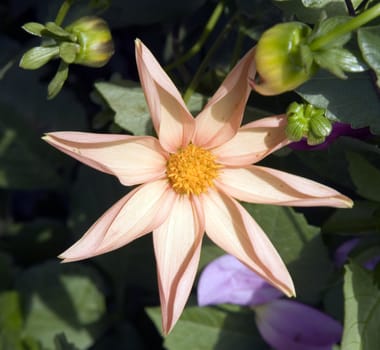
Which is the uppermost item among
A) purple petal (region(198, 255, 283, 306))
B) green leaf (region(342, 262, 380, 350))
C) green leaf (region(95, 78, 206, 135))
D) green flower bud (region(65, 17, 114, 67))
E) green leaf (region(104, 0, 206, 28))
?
green flower bud (region(65, 17, 114, 67))

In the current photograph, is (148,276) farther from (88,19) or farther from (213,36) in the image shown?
(88,19)

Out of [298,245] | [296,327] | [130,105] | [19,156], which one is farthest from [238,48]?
[19,156]

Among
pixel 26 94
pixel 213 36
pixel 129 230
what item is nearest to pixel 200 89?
pixel 213 36

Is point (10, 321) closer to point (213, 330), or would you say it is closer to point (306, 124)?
point (213, 330)

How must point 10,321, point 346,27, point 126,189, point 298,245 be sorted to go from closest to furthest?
point 346,27 → point 298,245 → point 126,189 → point 10,321

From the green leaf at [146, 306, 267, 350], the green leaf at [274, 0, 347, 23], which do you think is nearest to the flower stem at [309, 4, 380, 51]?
the green leaf at [274, 0, 347, 23]

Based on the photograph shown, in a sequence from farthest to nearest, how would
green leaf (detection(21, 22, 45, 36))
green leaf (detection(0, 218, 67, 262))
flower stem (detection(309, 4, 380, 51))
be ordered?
green leaf (detection(0, 218, 67, 262)) → green leaf (detection(21, 22, 45, 36)) → flower stem (detection(309, 4, 380, 51))

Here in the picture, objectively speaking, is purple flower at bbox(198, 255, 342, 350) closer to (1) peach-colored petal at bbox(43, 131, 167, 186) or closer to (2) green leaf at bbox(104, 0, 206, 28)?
(1) peach-colored petal at bbox(43, 131, 167, 186)
